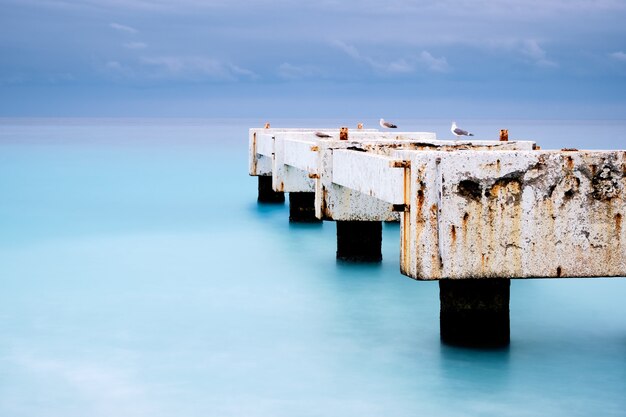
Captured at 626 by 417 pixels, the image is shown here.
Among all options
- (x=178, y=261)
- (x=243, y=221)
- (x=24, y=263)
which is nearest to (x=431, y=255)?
(x=178, y=261)

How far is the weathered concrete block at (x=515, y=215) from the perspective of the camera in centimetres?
762

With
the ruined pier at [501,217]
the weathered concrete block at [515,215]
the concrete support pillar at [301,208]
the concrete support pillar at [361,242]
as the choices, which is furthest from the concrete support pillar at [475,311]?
the concrete support pillar at [301,208]

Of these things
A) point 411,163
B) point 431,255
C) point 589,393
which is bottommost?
point 589,393

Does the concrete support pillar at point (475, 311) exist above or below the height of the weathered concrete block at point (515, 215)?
below

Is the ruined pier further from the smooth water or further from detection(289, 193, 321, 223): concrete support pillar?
detection(289, 193, 321, 223): concrete support pillar

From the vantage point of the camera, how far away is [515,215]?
773 centimetres

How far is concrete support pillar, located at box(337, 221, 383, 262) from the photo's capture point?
13.0 metres

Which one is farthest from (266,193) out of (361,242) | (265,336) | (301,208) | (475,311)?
(475,311)

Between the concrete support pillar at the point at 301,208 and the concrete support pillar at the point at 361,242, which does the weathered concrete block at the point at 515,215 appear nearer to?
the concrete support pillar at the point at 361,242

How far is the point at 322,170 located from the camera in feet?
38.9

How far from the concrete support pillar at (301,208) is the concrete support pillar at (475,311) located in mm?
9331

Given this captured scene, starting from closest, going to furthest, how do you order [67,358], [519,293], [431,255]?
[431,255], [67,358], [519,293]

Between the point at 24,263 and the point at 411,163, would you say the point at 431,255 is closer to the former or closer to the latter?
the point at 411,163

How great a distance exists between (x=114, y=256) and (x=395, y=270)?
13.6ft
